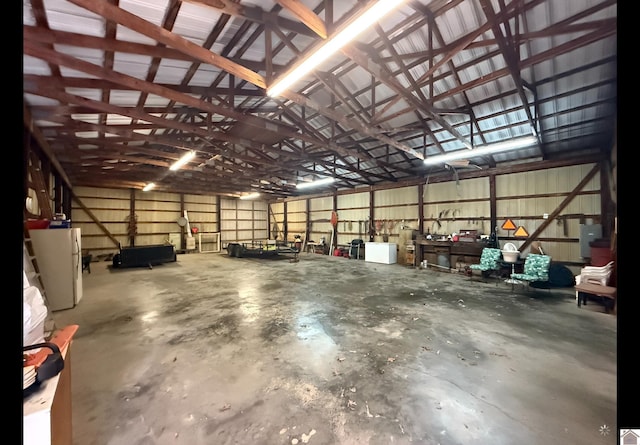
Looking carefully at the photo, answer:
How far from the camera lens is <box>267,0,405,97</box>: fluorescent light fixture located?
6.57ft

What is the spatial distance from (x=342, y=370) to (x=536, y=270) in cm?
571

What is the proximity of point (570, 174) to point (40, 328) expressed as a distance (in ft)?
→ 32.7

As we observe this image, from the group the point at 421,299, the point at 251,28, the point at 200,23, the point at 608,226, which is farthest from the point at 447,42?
the point at 608,226

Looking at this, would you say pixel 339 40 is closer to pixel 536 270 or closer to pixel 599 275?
pixel 599 275

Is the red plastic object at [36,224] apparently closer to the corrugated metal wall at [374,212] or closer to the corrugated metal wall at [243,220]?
the corrugated metal wall at [374,212]

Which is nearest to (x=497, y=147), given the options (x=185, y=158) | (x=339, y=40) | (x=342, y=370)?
(x=339, y=40)

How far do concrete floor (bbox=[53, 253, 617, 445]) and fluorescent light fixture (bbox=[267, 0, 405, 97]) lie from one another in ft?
10.7

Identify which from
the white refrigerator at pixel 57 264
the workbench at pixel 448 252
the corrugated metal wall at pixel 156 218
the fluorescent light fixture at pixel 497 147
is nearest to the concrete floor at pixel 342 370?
the white refrigerator at pixel 57 264

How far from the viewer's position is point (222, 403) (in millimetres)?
2086

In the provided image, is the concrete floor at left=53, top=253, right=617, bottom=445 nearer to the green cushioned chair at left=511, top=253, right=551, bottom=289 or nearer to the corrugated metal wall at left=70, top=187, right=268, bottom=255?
the green cushioned chair at left=511, top=253, right=551, bottom=289

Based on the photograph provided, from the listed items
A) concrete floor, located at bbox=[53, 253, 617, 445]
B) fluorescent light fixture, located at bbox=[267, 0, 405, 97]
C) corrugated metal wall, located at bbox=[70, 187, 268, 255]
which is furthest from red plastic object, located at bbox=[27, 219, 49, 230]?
corrugated metal wall, located at bbox=[70, 187, 268, 255]

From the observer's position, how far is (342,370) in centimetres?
258

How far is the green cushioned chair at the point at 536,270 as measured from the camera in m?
5.54

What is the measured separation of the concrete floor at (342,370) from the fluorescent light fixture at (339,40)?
3.25 metres
